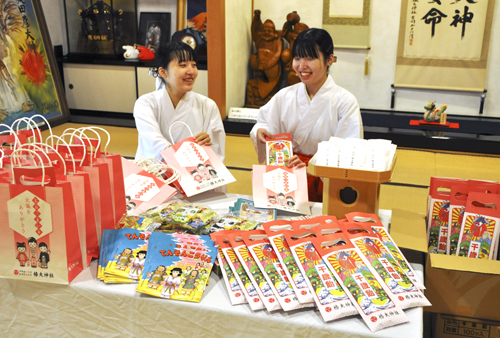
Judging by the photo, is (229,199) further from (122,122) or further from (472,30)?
(472,30)

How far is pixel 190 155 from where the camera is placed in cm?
201

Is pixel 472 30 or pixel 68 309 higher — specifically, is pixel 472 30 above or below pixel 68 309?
above

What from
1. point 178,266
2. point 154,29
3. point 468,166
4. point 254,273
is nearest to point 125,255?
point 178,266

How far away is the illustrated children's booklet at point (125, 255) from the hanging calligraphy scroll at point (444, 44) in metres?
4.77

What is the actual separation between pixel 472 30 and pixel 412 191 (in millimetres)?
2682

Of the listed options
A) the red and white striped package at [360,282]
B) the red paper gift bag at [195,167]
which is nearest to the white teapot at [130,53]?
the red paper gift bag at [195,167]

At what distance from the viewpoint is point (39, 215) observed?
3.99 ft

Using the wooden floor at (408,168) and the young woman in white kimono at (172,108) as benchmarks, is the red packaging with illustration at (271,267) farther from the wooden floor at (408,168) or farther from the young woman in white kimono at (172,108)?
the wooden floor at (408,168)

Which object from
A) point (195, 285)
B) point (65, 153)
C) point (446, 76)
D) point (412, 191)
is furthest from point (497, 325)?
point (446, 76)

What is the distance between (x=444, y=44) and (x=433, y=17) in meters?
0.34

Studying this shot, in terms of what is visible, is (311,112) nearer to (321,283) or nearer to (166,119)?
(166,119)

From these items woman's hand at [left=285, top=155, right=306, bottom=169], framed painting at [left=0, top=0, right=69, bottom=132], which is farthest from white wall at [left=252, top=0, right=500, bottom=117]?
woman's hand at [left=285, top=155, right=306, bottom=169]

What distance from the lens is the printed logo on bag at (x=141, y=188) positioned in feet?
5.84

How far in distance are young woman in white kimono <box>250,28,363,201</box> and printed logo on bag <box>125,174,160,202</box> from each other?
0.73 m
